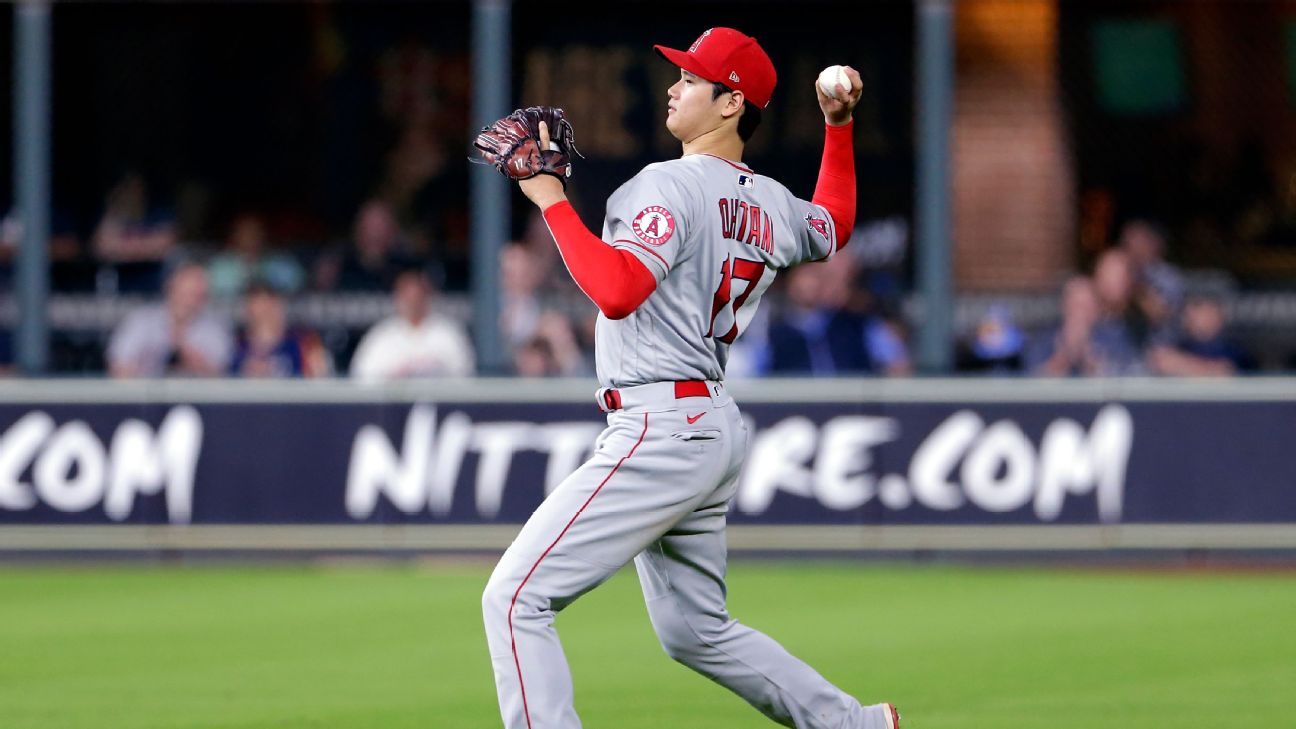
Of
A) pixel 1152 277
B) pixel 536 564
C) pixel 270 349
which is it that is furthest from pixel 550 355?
pixel 536 564

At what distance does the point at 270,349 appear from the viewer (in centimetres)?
1266

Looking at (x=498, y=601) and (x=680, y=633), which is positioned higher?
(x=498, y=601)

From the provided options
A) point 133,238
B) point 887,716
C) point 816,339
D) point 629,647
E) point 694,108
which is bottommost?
point 629,647

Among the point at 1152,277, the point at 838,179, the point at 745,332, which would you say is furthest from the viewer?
the point at 1152,277

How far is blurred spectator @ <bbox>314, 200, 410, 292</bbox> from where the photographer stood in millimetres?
15586

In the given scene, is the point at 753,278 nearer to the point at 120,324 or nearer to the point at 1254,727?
the point at 1254,727

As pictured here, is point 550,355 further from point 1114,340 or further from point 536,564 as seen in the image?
point 536,564

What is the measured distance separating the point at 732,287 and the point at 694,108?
0.49m

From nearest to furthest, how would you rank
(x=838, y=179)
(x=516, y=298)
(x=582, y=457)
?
(x=838, y=179) < (x=582, y=457) < (x=516, y=298)

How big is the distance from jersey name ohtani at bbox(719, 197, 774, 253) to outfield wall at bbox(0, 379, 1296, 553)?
6.32 metres

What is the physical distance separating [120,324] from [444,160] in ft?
9.32

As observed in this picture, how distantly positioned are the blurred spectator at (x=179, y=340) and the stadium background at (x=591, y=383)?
0.43 metres

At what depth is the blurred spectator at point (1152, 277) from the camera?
13.1 metres

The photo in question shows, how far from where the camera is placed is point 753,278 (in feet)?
18.0
